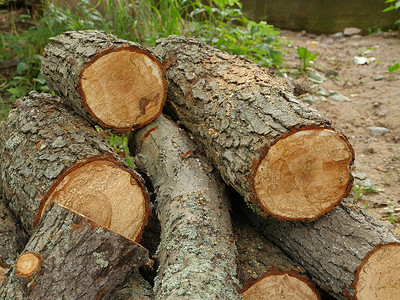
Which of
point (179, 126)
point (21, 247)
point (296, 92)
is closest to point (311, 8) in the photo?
point (296, 92)

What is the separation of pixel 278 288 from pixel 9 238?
4.43 ft

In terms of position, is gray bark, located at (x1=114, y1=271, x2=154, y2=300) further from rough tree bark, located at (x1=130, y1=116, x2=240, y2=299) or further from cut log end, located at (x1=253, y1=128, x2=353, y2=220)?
cut log end, located at (x1=253, y1=128, x2=353, y2=220)

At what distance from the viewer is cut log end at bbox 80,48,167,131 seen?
2.15m

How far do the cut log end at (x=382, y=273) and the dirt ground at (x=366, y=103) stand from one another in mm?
450

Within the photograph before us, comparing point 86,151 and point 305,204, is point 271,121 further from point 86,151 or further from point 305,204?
point 86,151

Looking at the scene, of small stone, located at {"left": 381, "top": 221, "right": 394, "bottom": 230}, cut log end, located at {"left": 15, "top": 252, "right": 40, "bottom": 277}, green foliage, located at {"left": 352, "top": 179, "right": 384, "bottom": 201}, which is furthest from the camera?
green foliage, located at {"left": 352, "top": 179, "right": 384, "bottom": 201}

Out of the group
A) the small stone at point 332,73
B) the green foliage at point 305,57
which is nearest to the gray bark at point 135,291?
the green foliage at point 305,57

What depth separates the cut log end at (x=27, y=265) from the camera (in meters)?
1.55

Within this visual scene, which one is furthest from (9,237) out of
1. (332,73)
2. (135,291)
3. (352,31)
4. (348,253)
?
(352,31)

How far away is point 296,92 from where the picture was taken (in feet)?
9.04

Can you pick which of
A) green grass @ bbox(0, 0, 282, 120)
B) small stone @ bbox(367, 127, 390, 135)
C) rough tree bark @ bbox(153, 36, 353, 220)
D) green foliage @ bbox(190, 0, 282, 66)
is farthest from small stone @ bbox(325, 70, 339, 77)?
rough tree bark @ bbox(153, 36, 353, 220)

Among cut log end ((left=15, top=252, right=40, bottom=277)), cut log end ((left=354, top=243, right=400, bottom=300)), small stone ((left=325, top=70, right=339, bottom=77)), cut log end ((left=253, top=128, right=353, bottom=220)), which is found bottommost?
small stone ((left=325, top=70, right=339, bottom=77))

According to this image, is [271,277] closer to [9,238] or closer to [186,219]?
[186,219]

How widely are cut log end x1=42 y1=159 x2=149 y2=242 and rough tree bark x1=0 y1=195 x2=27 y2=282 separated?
1.21ft
